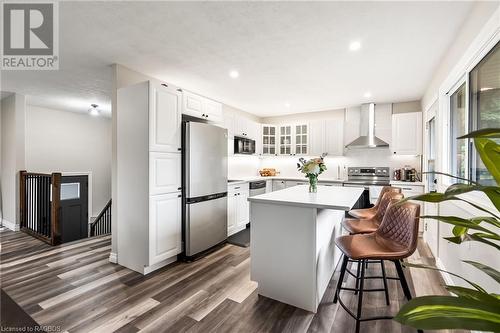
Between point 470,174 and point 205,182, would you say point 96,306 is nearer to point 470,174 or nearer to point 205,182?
point 205,182

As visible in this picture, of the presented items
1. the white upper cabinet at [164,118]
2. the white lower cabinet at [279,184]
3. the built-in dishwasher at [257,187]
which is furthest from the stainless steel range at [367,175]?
the white upper cabinet at [164,118]

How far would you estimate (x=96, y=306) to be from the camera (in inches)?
82.7

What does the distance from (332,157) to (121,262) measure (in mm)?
4650

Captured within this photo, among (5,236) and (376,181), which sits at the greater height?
(376,181)

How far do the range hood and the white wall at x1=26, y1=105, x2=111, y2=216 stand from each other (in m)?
6.04

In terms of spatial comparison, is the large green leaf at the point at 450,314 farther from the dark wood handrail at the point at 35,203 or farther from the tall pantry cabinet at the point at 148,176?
the dark wood handrail at the point at 35,203

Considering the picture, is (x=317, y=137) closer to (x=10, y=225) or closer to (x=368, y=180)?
(x=368, y=180)

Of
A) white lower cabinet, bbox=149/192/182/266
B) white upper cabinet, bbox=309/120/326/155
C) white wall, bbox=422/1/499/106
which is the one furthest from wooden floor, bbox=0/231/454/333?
white upper cabinet, bbox=309/120/326/155

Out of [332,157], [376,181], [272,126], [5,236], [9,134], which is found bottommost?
[5,236]

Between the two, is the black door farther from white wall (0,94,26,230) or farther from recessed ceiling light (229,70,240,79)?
recessed ceiling light (229,70,240,79)

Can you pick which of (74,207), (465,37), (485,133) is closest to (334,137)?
(465,37)

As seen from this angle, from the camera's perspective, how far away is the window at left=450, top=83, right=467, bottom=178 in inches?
92.9

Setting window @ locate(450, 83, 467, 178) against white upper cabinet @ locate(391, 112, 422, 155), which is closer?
window @ locate(450, 83, 467, 178)

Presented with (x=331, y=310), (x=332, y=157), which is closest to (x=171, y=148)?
(x=331, y=310)
